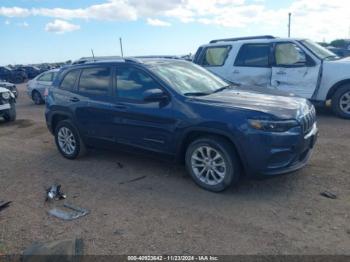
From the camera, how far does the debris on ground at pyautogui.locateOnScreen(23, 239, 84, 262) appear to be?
3459 mm

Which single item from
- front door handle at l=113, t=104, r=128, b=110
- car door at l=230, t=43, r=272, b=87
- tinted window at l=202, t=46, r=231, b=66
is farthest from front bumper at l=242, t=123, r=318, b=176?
tinted window at l=202, t=46, r=231, b=66

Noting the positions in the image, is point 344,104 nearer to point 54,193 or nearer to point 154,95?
point 154,95

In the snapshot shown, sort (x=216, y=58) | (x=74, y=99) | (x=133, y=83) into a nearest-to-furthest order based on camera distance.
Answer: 1. (x=133, y=83)
2. (x=74, y=99)
3. (x=216, y=58)

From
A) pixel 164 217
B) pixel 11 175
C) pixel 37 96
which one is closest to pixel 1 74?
pixel 37 96

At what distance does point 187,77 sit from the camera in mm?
5531

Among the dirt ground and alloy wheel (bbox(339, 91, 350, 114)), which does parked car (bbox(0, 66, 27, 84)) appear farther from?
alloy wheel (bbox(339, 91, 350, 114))

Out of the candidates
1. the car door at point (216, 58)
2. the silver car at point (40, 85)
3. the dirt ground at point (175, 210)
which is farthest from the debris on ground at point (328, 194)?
the silver car at point (40, 85)

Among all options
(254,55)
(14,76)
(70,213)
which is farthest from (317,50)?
(14,76)

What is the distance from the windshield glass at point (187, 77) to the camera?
5.18 m

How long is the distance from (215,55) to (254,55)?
3.74ft

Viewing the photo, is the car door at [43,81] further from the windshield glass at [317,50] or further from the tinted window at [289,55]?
the windshield glass at [317,50]

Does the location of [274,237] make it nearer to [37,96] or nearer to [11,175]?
[11,175]

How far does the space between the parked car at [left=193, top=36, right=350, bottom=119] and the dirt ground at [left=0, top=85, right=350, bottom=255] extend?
2767mm

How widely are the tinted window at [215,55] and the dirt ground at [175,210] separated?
4.37m
